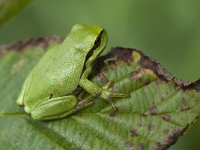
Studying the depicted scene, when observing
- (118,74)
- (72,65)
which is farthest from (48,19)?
(118,74)

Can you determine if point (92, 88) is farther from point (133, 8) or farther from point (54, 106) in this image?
point (133, 8)

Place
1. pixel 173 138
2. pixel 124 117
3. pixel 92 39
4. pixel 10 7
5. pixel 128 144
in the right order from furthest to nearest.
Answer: pixel 92 39 < pixel 10 7 < pixel 124 117 < pixel 128 144 < pixel 173 138

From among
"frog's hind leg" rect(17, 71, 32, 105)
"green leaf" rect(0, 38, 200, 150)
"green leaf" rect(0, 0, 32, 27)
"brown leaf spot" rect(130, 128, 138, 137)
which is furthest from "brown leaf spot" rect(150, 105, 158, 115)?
"green leaf" rect(0, 0, 32, 27)

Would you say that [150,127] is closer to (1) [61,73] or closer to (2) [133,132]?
(2) [133,132]

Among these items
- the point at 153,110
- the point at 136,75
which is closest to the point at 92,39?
the point at 136,75

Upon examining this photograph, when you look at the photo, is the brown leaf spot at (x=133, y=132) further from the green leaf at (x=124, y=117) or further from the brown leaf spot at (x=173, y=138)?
the brown leaf spot at (x=173, y=138)

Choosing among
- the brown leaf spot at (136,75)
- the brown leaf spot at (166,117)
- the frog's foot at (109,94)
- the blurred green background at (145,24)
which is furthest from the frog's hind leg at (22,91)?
the blurred green background at (145,24)

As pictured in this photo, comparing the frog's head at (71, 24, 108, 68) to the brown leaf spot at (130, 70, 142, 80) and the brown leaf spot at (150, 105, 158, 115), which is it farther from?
the brown leaf spot at (150, 105, 158, 115)
